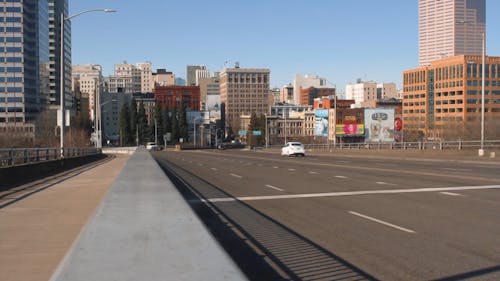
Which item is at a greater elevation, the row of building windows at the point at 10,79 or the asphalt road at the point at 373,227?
the row of building windows at the point at 10,79

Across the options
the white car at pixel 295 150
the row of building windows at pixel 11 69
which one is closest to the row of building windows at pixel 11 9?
the row of building windows at pixel 11 69

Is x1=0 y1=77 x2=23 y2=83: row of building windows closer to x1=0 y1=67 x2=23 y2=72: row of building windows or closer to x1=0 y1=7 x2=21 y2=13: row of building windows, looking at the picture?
x1=0 y1=67 x2=23 y2=72: row of building windows

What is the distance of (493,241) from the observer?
9891mm

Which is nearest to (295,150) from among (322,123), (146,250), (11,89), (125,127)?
(146,250)

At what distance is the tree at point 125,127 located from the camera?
161 meters

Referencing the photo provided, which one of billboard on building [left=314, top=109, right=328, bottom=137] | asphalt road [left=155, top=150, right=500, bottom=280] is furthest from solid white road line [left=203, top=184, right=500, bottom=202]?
billboard on building [left=314, top=109, right=328, bottom=137]

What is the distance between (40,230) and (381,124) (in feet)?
423

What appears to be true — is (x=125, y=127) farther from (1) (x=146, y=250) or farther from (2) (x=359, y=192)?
(1) (x=146, y=250)

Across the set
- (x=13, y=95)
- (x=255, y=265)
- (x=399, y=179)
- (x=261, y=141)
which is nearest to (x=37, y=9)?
(x=13, y=95)

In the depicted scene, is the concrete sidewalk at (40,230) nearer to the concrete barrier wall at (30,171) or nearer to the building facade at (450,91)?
the concrete barrier wall at (30,171)

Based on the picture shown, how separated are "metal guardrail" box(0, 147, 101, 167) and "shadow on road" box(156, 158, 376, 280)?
1294 cm

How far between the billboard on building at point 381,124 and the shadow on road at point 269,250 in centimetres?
12397

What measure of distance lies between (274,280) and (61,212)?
834 cm

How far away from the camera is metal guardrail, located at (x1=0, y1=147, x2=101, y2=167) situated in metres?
24.6
